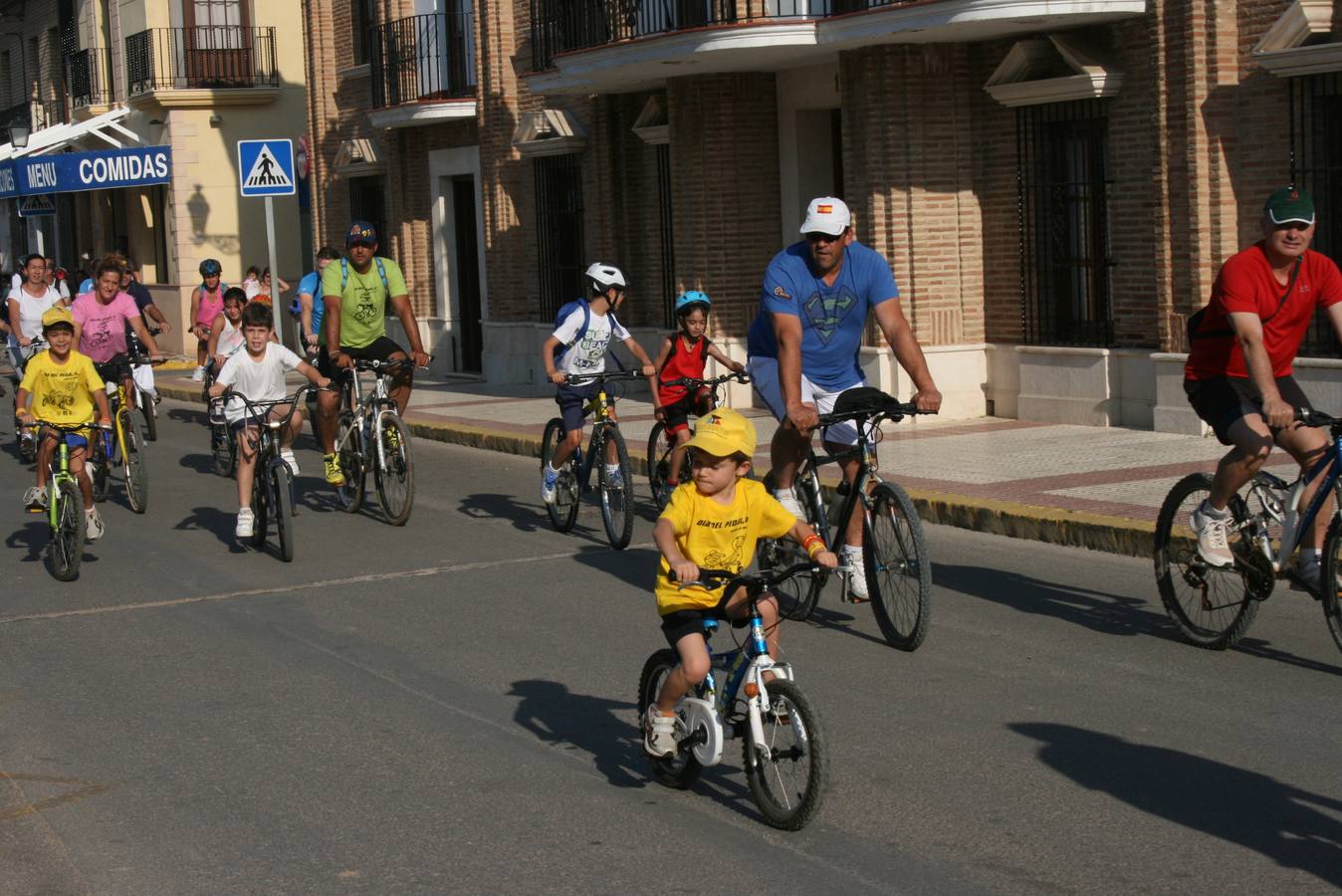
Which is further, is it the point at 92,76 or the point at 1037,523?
the point at 92,76

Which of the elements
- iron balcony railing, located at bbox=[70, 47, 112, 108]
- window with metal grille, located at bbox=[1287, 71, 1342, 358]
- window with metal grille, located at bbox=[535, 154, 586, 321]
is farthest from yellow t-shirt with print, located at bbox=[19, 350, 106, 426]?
iron balcony railing, located at bbox=[70, 47, 112, 108]

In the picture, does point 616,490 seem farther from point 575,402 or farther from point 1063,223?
point 1063,223

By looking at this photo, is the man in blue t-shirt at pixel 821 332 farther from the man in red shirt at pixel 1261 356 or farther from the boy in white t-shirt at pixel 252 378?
the boy in white t-shirt at pixel 252 378

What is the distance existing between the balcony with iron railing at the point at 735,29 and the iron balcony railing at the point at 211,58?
13.7 m

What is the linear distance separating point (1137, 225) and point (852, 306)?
8150 mm

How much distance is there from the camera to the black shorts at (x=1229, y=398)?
817 centimetres

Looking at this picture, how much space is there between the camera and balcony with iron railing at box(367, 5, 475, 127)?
87.2 ft

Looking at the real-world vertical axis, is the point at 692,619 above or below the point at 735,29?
below

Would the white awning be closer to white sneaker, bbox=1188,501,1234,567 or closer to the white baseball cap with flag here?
the white baseball cap with flag

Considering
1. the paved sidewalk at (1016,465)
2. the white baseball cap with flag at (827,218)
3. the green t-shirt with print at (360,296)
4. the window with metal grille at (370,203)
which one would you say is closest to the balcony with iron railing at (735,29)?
the paved sidewalk at (1016,465)

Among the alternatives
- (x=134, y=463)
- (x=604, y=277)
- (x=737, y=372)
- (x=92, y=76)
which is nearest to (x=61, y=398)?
(x=134, y=463)

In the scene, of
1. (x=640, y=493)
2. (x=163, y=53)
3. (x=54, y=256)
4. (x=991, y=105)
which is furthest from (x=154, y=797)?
(x=54, y=256)

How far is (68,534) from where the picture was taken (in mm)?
11641

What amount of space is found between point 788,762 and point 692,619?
1.82 ft
